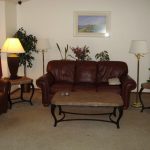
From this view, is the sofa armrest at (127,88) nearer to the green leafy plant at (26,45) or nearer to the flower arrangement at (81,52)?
the flower arrangement at (81,52)

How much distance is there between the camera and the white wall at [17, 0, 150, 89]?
6215 mm

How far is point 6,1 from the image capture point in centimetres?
578

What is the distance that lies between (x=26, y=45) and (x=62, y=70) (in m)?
1.23

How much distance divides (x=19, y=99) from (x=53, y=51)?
1.61 meters

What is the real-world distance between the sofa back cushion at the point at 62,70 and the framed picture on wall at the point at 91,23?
1098 mm

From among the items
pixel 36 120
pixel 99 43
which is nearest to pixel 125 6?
pixel 99 43

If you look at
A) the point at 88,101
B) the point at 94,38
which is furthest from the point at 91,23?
the point at 88,101

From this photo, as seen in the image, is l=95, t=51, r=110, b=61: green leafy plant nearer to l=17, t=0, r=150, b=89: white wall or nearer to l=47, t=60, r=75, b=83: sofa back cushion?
l=17, t=0, r=150, b=89: white wall

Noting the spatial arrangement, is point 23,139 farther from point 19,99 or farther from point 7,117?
point 19,99

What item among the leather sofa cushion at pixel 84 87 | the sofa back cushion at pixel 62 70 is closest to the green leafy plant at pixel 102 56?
the sofa back cushion at pixel 62 70

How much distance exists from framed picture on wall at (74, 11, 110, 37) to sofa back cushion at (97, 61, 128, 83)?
1.07 m

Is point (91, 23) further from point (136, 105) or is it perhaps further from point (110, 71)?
point (136, 105)

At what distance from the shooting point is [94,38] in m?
6.41

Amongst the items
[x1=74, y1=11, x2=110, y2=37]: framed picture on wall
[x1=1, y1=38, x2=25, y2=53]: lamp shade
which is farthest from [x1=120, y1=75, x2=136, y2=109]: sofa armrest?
[x1=1, y1=38, x2=25, y2=53]: lamp shade
